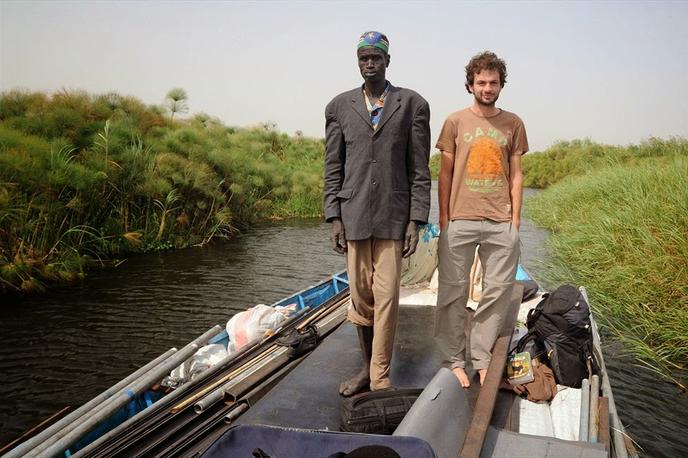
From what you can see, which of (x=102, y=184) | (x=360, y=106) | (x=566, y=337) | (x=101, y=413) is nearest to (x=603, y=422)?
(x=566, y=337)

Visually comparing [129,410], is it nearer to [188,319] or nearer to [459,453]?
[459,453]

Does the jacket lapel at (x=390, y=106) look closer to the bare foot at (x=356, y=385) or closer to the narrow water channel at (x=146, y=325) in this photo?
the bare foot at (x=356, y=385)

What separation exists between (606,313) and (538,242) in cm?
Answer: 888

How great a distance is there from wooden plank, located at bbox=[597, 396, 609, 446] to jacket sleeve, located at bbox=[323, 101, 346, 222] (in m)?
2.03

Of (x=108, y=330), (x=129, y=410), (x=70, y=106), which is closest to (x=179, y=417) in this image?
(x=129, y=410)

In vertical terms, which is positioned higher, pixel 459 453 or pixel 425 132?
pixel 425 132

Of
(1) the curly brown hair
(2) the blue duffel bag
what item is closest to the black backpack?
(1) the curly brown hair

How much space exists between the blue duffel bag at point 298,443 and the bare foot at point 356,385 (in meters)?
1.06

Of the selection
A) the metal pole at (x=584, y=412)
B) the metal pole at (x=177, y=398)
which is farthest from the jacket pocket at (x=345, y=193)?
the metal pole at (x=584, y=412)

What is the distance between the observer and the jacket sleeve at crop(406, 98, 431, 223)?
114 inches

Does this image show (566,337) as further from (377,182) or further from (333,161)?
(333,161)

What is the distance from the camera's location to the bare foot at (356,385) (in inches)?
123

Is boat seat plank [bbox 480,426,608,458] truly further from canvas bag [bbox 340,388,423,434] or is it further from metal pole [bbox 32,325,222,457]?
metal pole [bbox 32,325,222,457]

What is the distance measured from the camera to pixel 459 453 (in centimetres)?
228
